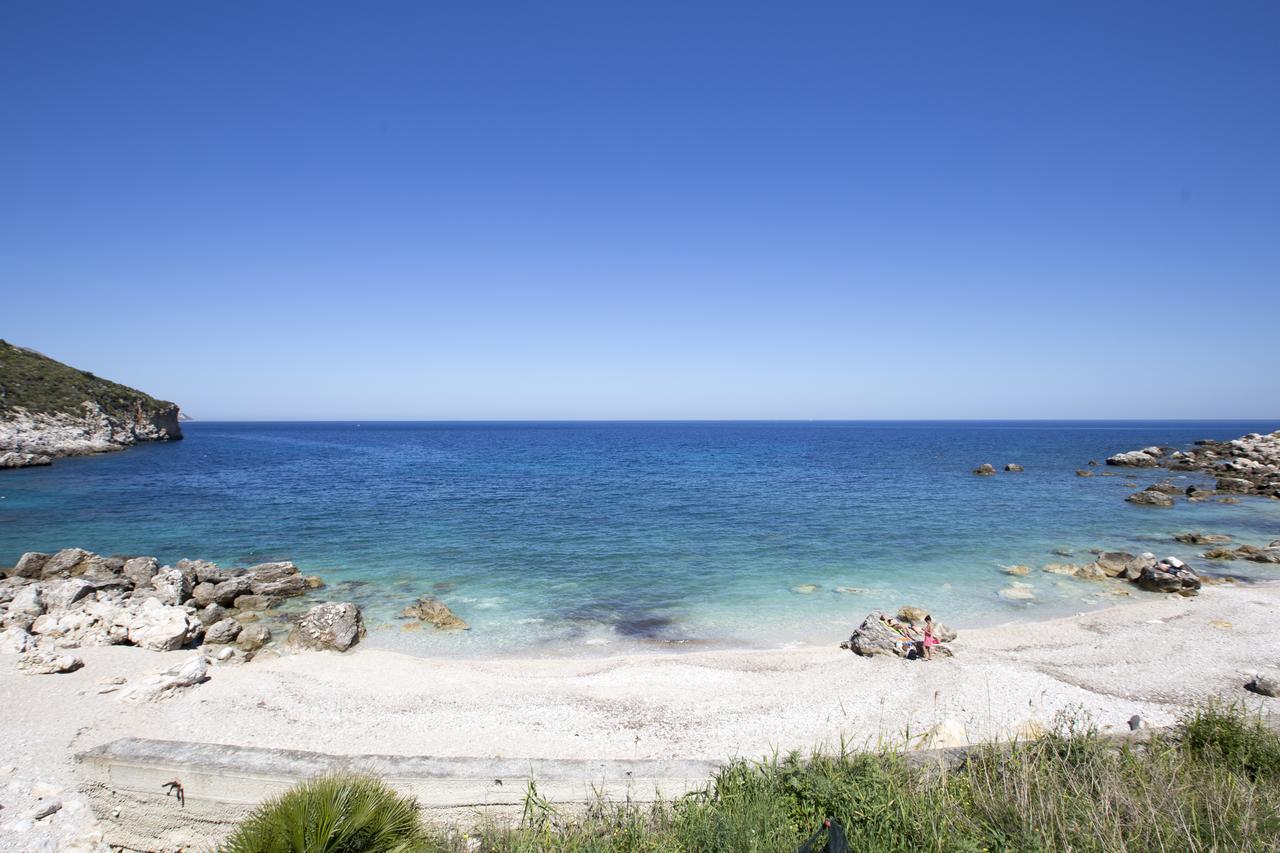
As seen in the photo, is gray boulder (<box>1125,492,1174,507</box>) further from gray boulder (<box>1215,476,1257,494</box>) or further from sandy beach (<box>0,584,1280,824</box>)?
sandy beach (<box>0,584,1280,824</box>)

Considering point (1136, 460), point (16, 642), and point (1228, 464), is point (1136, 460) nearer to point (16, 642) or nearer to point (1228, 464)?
point (1228, 464)

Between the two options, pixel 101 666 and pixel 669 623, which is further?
pixel 669 623

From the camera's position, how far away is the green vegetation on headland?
5.57 metres

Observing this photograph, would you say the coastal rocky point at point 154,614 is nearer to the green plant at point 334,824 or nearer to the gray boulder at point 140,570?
the gray boulder at point 140,570

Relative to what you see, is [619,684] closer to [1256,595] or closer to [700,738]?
[700,738]

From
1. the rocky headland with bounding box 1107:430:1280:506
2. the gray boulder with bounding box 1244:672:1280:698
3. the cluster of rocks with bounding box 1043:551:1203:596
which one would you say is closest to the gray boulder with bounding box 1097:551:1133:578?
the cluster of rocks with bounding box 1043:551:1203:596

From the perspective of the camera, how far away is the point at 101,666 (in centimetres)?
1370

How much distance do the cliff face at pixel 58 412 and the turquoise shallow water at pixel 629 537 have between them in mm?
8056

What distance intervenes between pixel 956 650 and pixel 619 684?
9.33 m

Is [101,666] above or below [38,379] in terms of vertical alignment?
below

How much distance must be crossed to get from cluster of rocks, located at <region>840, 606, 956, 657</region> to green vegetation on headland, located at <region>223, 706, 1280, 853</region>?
7.33 m

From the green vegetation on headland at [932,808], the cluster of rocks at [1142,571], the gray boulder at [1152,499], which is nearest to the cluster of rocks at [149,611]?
the green vegetation on headland at [932,808]

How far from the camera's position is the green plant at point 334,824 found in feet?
17.5

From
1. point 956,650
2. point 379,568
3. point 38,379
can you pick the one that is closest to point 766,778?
point 956,650
